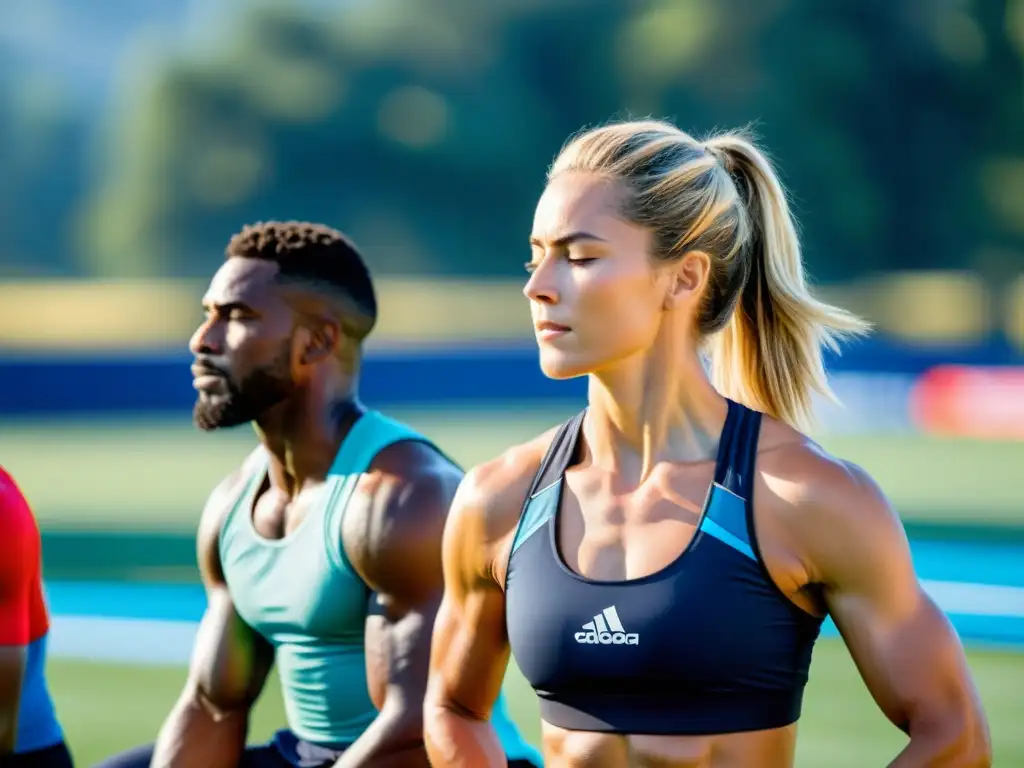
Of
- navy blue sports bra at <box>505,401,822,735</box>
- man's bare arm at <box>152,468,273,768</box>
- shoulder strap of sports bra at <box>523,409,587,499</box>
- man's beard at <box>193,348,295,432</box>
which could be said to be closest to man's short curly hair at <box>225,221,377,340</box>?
man's beard at <box>193,348,295,432</box>

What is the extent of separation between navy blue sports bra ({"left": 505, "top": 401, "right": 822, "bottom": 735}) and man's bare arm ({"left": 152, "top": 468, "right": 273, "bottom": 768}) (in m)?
1.70

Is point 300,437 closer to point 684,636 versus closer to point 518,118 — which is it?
point 684,636

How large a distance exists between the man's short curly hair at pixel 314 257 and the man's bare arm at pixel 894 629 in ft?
6.88

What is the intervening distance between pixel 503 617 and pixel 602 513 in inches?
11.3

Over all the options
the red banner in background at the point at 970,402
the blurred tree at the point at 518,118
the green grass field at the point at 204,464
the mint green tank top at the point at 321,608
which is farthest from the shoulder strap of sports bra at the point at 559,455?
the blurred tree at the point at 518,118

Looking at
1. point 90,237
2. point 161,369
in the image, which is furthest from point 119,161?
point 161,369

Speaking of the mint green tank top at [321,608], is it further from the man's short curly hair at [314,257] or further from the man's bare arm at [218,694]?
the man's short curly hair at [314,257]

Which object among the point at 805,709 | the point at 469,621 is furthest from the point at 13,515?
the point at 805,709

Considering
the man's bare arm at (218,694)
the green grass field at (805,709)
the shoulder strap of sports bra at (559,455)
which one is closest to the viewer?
the shoulder strap of sports bra at (559,455)

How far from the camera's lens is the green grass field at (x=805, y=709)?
7113mm

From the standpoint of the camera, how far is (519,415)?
26297 millimetres

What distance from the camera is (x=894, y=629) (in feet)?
9.52

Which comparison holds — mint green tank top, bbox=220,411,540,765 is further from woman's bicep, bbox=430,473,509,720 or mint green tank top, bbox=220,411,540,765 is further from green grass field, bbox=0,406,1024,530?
green grass field, bbox=0,406,1024,530

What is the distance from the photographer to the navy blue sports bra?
2.95 m
